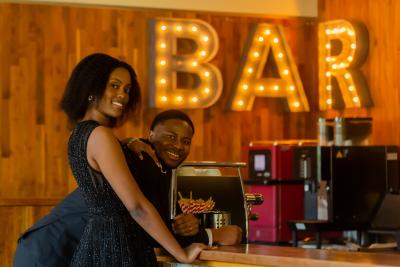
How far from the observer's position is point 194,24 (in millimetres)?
8516

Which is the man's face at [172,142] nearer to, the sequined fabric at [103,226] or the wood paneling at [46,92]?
the sequined fabric at [103,226]

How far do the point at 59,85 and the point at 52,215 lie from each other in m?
4.86

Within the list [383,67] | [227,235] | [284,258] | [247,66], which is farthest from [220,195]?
[247,66]

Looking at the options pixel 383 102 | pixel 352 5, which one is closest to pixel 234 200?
pixel 383 102

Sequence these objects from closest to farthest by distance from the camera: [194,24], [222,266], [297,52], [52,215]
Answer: [222,266] < [52,215] < [194,24] < [297,52]

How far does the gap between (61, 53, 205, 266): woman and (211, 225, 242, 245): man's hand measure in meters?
0.17

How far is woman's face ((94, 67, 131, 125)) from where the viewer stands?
2.88 metres

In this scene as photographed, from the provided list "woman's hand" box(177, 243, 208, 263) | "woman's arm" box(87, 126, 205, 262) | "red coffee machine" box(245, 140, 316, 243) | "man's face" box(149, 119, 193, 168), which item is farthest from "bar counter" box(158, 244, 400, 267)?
"red coffee machine" box(245, 140, 316, 243)

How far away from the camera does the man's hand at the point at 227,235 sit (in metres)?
3.13

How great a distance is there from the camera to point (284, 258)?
2605 millimetres

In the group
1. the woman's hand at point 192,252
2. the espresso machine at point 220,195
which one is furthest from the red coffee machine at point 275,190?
the woman's hand at point 192,252

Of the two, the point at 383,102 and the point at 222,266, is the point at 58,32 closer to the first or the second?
the point at 383,102

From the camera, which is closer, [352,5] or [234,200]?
[234,200]

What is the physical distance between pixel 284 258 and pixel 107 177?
1.98 ft
